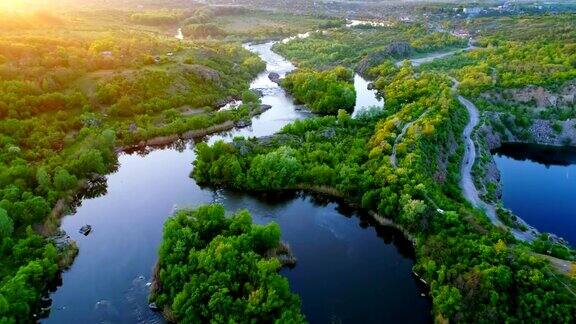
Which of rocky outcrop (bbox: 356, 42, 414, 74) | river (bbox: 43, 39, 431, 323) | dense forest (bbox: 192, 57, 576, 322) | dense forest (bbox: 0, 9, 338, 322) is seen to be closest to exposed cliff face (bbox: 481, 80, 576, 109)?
dense forest (bbox: 192, 57, 576, 322)

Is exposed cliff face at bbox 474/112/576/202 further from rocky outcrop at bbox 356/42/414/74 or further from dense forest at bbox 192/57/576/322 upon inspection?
rocky outcrop at bbox 356/42/414/74

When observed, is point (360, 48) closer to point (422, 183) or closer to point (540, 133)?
point (540, 133)

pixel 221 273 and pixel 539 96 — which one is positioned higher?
pixel 221 273

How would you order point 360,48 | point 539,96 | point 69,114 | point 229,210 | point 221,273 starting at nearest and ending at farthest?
point 221,273 → point 229,210 → point 69,114 → point 539,96 → point 360,48

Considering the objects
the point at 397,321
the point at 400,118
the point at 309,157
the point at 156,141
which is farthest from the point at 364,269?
the point at 156,141

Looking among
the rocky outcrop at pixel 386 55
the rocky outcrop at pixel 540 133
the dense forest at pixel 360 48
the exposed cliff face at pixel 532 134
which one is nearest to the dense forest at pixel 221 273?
the exposed cliff face at pixel 532 134

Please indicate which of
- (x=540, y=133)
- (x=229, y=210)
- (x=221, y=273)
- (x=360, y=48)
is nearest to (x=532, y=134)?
(x=540, y=133)
